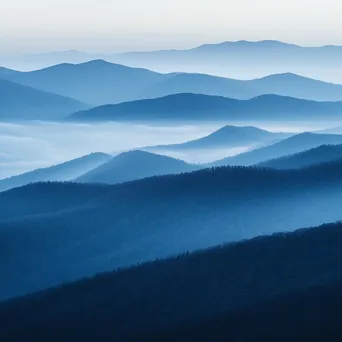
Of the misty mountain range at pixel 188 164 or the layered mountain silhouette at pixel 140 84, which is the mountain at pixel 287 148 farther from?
the layered mountain silhouette at pixel 140 84

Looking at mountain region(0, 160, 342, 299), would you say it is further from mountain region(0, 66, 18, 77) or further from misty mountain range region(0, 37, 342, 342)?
mountain region(0, 66, 18, 77)

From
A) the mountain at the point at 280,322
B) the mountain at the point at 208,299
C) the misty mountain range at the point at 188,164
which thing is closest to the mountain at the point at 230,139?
the misty mountain range at the point at 188,164

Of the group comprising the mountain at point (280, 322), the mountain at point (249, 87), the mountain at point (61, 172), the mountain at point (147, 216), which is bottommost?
the mountain at point (280, 322)

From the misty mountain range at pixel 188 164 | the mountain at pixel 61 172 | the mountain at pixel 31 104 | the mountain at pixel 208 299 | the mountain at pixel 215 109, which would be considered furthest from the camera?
the mountain at pixel 31 104

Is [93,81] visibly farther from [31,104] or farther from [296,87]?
[296,87]

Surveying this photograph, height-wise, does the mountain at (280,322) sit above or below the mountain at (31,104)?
below
